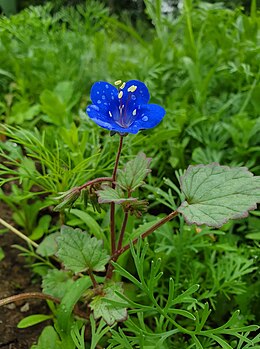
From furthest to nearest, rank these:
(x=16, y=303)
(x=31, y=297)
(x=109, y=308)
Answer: (x=16, y=303) → (x=31, y=297) → (x=109, y=308)

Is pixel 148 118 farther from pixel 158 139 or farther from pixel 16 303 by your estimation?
pixel 16 303

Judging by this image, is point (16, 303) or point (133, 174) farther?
point (16, 303)

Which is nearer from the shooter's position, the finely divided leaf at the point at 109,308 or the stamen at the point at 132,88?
the finely divided leaf at the point at 109,308

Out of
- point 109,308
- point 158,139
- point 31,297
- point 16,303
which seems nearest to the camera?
point 109,308

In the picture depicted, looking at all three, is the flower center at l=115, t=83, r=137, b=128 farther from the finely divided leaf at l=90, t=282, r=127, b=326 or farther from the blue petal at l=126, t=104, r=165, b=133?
the finely divided leaf at l=90, t=282, r=127, b=326

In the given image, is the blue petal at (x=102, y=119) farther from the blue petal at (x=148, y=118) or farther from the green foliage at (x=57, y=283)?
the green foliage at (x=57, y=283)

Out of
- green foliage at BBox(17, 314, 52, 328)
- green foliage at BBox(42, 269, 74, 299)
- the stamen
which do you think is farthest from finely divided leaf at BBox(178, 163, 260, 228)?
green foliage at BBox(17, 314, 52, 328)

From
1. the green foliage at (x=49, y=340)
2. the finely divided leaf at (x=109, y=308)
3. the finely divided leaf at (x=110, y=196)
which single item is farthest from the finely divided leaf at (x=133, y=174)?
the green foliage at (x=49, y=340)

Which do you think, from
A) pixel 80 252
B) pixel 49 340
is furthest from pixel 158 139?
pixel 49 340

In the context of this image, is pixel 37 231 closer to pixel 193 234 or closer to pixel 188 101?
pixel 193 234
